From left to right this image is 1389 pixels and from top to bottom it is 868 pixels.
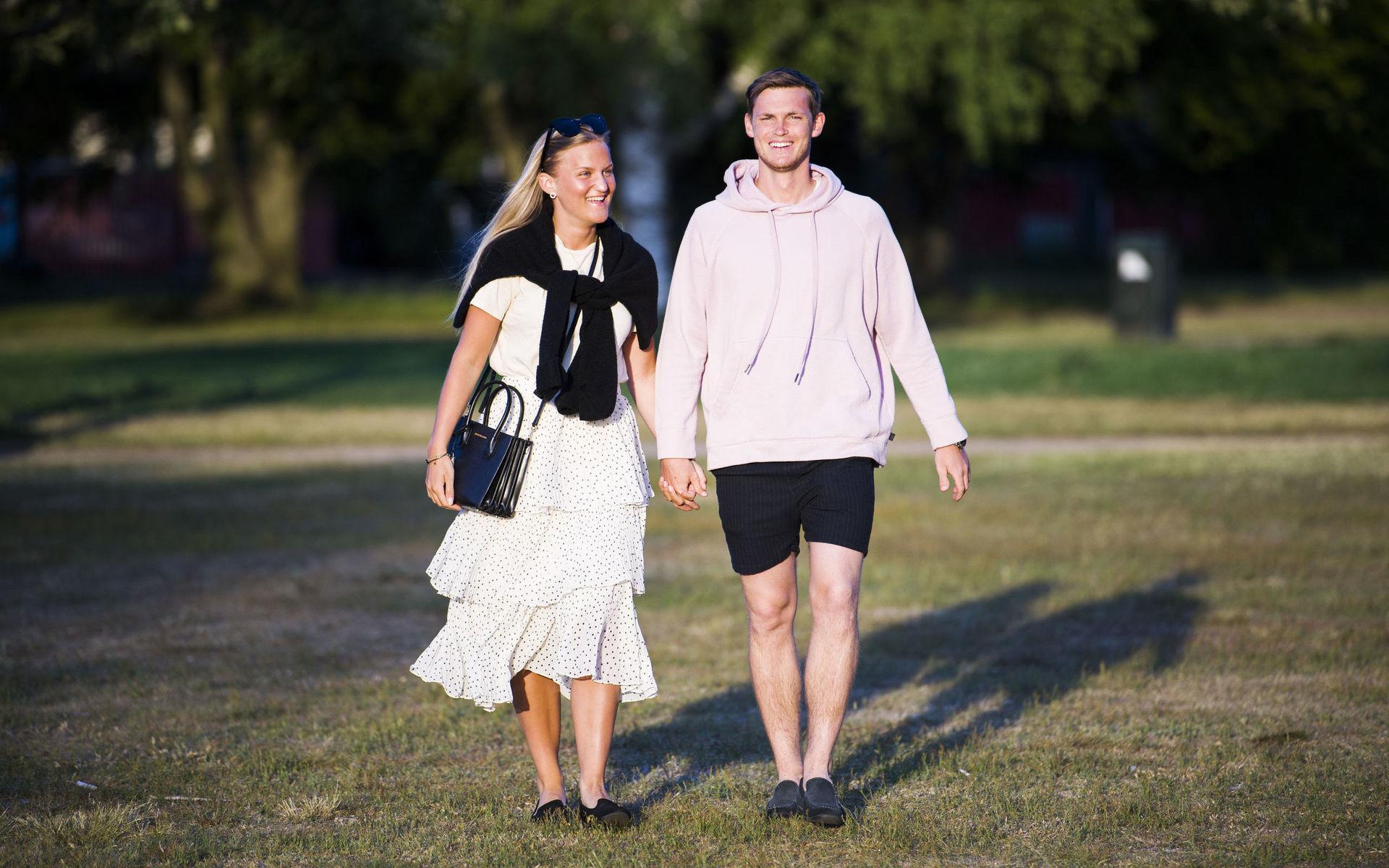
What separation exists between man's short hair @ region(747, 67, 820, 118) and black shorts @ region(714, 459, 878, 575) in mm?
982

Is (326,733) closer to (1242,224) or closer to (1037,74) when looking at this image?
(1037,74)

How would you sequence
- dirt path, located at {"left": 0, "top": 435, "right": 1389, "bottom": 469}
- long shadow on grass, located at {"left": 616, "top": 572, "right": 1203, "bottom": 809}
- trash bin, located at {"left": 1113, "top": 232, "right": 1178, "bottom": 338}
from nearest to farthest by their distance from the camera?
long shadow on grass, located at {"left": 616, "top": 572, "right": 1203, "bottom": 809}, dirt path, located at {"left": 0, "top": 435, "right": 1389, "bottom": 469}, trash bin, located at {"left": 1113, "top": 232, "right": 1178, "bottom": 338}

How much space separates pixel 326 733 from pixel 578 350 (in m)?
1.89

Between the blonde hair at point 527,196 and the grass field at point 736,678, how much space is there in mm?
1606

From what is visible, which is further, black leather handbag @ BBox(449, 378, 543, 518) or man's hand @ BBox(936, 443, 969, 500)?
man's hand @ BBox(936, 443, 969, 500)

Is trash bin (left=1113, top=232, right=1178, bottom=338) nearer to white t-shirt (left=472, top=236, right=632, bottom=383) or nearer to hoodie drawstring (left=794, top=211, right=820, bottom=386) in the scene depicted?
hoodie drawstring (left=794, top=211, right=820, bottom=386)

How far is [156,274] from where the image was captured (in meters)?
50.3

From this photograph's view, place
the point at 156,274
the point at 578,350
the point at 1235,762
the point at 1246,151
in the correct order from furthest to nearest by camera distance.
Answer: the point at 156,274
the point at 1246,151
the point at 1235,762
the point at 578,350

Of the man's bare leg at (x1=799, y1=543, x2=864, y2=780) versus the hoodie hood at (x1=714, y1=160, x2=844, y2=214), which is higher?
the hoodie hood at (x1=714, y1=160, x2=844, y2=214)

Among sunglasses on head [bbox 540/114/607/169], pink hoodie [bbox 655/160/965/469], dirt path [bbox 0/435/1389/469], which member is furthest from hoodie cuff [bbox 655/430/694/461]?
dirt path [bbox 0/435/1389/469]

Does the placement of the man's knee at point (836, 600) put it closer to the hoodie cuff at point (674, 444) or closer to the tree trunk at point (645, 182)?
the hoodie cuff at point (674, 444)

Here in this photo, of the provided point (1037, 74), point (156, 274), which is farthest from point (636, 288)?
point (156, 274)

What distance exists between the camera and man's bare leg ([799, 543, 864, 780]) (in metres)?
4.63

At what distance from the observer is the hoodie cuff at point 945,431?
4.78 metres
